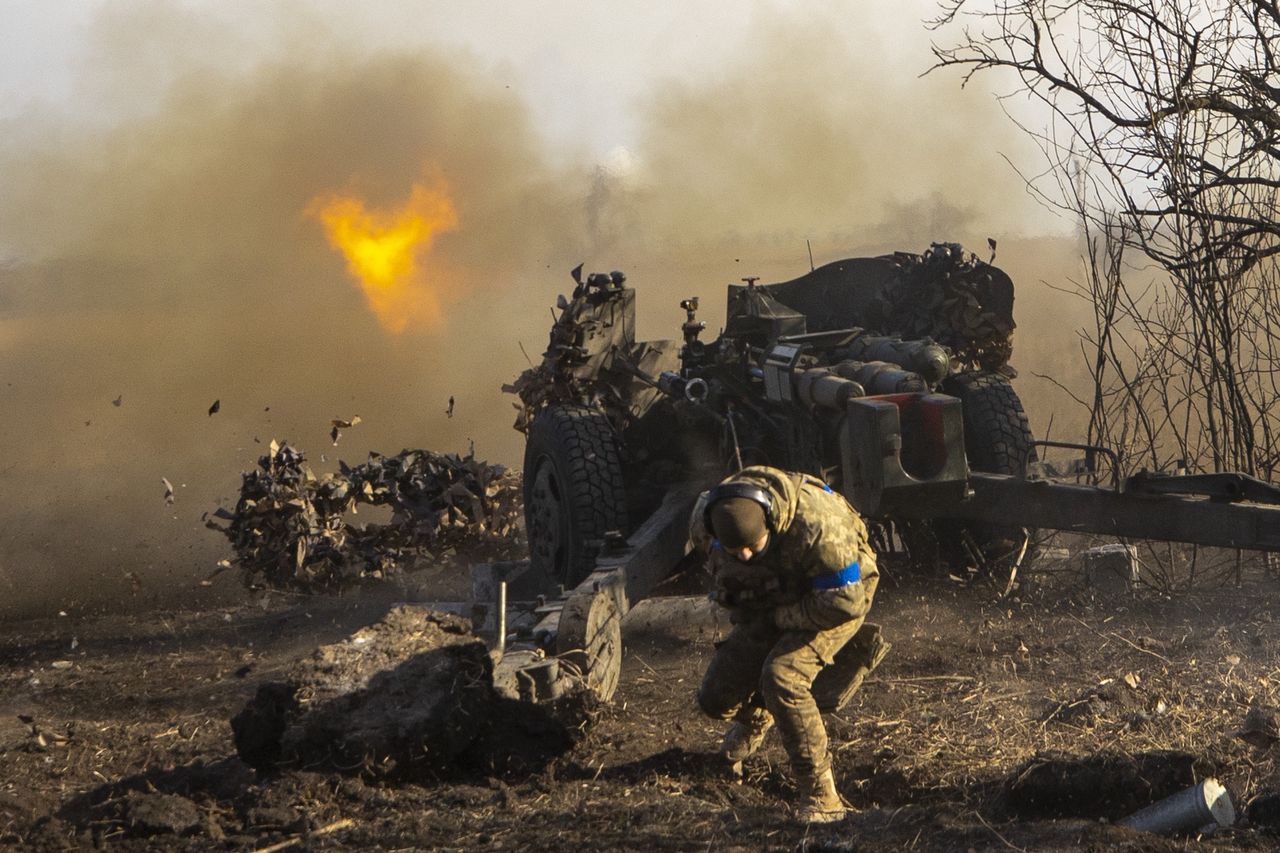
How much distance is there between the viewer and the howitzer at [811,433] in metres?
7.01

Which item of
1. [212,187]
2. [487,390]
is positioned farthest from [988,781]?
[212,187]

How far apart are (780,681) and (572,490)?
11.2 ft

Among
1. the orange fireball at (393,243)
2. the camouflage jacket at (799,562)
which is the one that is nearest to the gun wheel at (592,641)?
the camouflage jacket at (799,562)

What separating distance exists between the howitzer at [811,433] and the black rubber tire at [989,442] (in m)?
0.01

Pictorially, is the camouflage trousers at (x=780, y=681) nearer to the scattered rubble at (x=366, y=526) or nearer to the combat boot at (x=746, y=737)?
the combat boot at (x=746, y=737)

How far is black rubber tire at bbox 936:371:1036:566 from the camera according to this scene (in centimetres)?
866

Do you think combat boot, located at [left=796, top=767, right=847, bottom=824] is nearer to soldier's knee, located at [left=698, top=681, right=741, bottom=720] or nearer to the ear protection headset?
soldier's knee, located at [left=698, top=681, right=741, bottom=720]

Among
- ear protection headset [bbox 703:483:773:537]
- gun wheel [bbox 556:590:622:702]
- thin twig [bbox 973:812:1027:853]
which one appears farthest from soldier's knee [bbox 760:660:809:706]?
gun wheel [bbox 556:590:622:702]

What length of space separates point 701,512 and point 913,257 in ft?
15.4

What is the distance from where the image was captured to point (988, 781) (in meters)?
5.59

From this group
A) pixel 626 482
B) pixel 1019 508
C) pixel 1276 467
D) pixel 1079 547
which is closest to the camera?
pixel 1019 508

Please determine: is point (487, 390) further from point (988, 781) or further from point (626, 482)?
point (988, 781)

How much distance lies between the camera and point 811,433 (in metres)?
8.16

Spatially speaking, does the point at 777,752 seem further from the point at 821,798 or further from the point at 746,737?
the point at 821,798
